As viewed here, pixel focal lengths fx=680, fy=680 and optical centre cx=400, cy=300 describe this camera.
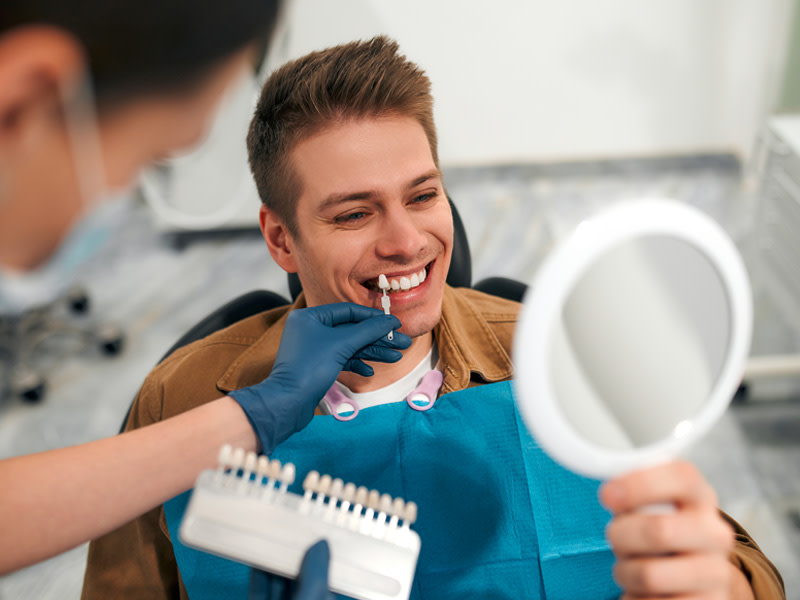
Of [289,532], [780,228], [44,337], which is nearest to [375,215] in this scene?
[289,532]

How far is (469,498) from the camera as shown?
43.4 inches

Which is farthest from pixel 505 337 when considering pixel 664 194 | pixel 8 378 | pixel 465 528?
pixel 664 194

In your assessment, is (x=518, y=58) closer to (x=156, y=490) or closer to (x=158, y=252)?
(x=158, y=252)

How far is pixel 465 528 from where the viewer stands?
109cm

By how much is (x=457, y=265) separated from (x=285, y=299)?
1.30ft

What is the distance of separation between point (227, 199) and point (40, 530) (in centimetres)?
253

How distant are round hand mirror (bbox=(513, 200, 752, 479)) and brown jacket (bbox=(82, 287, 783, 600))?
51 centimetres

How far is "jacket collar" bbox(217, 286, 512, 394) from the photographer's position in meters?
1.20

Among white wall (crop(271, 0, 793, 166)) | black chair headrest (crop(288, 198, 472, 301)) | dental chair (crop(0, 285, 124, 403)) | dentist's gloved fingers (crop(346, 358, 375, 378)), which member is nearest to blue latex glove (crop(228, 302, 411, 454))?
dentist's gloved fingers (crop(346, 358, 375, 378))

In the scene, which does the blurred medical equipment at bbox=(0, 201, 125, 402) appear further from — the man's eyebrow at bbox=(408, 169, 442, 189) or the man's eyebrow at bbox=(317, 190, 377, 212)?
the man's eyebrow at bbox=(408, 169, 442, 189)

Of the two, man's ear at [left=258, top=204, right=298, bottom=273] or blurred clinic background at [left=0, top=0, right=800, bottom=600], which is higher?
man's ear at [left=258, top=204, right=298, bottom=273]

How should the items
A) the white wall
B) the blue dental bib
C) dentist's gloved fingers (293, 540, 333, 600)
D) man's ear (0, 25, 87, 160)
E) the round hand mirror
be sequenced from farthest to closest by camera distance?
the white wall, the blue dental bib, dentist's gloved fingers (293, 540, 333, 600), the round hand mirror, man's ear (0, 25, 87, 160)

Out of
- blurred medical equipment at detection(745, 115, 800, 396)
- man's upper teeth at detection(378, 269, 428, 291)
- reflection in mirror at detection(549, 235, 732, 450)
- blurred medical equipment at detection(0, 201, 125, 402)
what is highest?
reflection in mirror at detection(549, 235, 732, 450)

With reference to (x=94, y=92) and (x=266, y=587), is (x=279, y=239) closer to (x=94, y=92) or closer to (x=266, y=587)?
(x=266, y=587)
